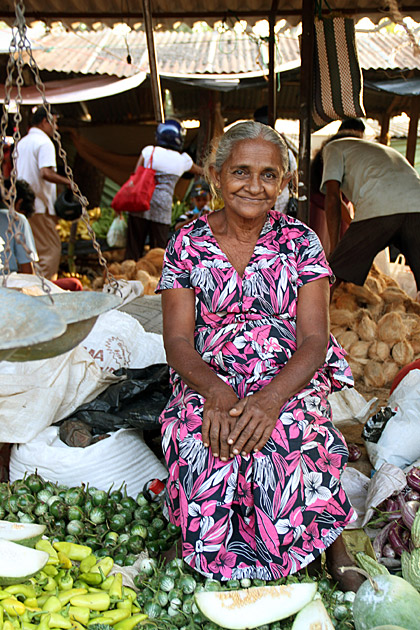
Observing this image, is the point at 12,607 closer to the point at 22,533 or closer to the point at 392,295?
the point at 22,533

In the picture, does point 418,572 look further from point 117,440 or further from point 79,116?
point 79,116

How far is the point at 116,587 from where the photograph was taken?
1.62m

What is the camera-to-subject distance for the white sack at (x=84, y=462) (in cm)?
232

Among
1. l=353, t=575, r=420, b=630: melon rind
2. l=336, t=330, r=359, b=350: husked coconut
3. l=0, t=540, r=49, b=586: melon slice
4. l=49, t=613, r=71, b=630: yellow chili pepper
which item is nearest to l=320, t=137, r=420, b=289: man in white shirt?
l=336, t=330, r=359, b=350: husked coconut

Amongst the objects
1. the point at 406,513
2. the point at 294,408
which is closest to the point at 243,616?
the point at 294,408

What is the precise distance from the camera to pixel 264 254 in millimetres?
2166

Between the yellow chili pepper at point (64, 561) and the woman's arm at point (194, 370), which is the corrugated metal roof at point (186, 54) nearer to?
the woman's arm at point (194, 370)

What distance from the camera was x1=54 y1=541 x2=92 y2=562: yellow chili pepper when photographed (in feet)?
5.84

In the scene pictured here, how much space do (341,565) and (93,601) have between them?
29.9 inches

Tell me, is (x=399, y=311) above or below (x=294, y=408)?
below

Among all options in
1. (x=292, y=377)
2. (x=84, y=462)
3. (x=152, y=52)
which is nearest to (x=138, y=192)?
(x=152, y=52)

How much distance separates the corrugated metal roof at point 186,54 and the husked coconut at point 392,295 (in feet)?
8.81

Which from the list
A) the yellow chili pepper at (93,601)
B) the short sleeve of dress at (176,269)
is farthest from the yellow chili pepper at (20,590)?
the short sleeve of dress at (176,269)

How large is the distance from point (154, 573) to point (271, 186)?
1.31 meters
